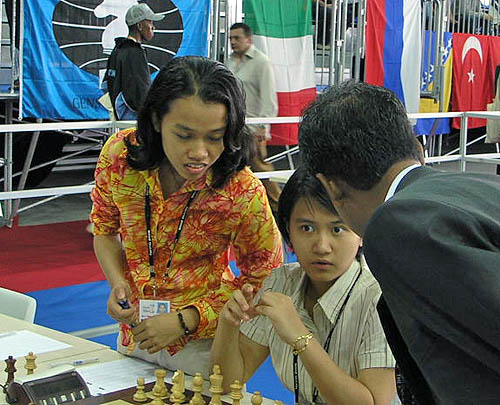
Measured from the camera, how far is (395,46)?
8594 mm

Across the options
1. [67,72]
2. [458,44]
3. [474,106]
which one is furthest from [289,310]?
[474,106]

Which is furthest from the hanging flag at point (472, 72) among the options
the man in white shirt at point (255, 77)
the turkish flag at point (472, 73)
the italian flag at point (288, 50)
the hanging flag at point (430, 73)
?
the man in white shirt at point (255, 77)

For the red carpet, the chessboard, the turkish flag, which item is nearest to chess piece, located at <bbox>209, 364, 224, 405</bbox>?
the chessboard

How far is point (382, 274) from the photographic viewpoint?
101 centimetres

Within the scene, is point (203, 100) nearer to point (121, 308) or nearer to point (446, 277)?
point (121, 308)

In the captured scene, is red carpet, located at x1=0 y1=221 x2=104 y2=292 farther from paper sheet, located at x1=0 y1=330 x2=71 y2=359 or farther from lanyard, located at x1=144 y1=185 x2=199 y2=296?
lanyard, located at x1=144 y1=185 x2=199 y2=296

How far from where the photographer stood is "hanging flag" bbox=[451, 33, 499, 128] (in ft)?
32.9

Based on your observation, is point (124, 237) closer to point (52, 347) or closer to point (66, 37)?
point (52, 347)

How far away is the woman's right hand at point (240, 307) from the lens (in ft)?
6.30

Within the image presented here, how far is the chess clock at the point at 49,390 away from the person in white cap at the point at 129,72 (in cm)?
431

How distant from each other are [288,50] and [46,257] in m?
2.84

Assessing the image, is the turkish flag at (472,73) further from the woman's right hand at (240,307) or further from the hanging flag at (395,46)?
the woman's right hand at (240,307)

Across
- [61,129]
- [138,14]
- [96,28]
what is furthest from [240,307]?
[96,28]

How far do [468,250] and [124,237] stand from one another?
1431 millimetres
